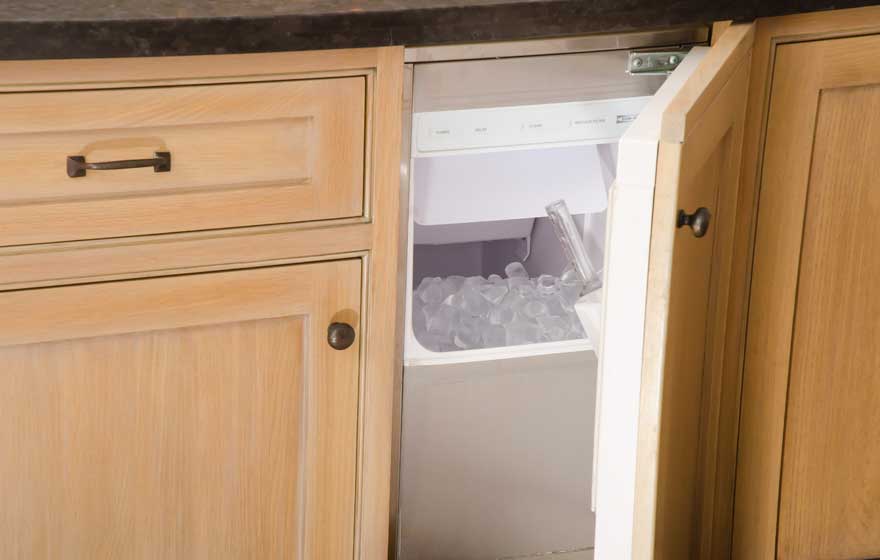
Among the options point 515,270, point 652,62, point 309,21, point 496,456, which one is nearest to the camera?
point 309,21

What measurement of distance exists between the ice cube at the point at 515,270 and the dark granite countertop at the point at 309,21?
440 mm

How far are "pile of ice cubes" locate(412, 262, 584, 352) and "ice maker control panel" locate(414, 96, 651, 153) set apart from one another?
0.81ft

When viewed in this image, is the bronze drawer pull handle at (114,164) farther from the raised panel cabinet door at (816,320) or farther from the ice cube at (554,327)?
the raised panel cabinet door at (816,320)

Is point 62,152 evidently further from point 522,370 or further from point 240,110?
point 522,370

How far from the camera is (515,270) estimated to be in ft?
6.05

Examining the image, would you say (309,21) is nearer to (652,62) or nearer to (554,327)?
(652,62)

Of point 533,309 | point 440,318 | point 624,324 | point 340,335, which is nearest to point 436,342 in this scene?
point 440,318

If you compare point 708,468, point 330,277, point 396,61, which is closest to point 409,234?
point 330,277

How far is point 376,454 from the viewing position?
1620 millimetres

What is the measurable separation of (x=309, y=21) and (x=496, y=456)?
0.67 m

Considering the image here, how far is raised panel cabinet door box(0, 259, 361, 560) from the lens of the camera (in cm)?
143

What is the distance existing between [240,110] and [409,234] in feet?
0.91

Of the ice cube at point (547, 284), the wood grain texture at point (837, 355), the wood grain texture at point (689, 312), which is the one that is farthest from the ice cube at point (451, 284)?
the wood grain texture at point (837, 355)

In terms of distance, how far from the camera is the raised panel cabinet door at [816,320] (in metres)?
1.59
